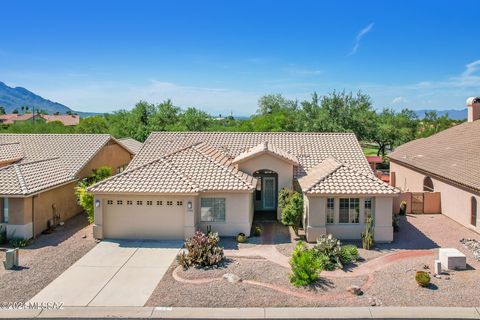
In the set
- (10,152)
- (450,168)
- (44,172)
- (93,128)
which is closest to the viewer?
(44,172)

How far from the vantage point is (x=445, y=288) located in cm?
1422

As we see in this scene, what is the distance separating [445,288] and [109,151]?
25370 mm

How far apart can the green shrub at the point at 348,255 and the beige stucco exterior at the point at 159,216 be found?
524 cm

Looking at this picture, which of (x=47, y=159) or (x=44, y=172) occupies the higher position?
(x=47, y=159)

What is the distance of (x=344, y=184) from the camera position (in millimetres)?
19797

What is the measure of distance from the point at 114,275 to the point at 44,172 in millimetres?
10819

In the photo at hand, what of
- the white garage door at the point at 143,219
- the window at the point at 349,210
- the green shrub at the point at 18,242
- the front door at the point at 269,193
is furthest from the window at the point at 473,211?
the green shrub at the point at 18,242

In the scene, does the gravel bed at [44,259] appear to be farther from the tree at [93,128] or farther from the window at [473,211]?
the tree at [93,128]

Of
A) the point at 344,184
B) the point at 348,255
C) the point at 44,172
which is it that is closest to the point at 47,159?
the point at 44,172

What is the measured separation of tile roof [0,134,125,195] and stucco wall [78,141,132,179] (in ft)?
1.85

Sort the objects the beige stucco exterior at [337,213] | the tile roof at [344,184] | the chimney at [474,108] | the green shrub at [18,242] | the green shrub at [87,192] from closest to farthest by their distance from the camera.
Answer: the green shrub at [18,242], the tile roof at [344,184], the beige stucco exterior at [337,213], the green shrub at [87,192], the chimney at [474,108]

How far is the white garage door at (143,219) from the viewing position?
20.2m

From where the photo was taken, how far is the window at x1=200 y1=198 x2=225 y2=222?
67.6 feet

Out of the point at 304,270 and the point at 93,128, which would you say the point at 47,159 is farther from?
the point at 93,128
